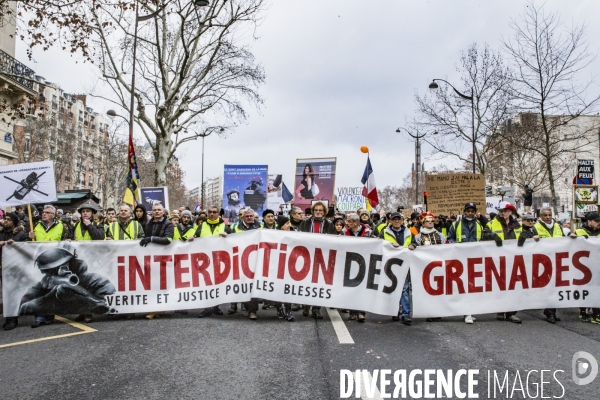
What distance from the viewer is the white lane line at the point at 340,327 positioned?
569cm

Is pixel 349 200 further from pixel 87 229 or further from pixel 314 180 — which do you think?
pixel 87 229

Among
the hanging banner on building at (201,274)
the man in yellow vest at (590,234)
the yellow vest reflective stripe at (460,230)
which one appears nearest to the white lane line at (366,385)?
the hanging banner on building at (201,274)

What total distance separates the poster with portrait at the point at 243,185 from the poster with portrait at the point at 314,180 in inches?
82.8

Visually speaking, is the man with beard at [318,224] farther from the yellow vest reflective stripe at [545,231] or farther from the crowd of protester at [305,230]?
the yellow vest reflective stripe at [545,231]

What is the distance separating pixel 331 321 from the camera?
6.92m

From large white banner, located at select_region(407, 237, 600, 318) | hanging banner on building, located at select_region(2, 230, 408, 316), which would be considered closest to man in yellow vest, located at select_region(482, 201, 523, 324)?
large white banner, located at select_region(407, 237, 600, 318)

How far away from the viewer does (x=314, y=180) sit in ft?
47.1

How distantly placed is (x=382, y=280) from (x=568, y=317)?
310 centimetres

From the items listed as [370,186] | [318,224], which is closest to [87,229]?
[318,224]

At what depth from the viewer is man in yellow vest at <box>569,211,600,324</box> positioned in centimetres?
711

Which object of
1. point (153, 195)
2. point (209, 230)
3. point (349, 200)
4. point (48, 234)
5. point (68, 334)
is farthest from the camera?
point (349, 200)

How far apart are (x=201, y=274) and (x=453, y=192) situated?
Result: 22.8 ft

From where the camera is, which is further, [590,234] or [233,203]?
[233,203]

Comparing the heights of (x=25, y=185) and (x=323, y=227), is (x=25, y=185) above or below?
above
